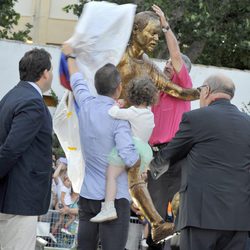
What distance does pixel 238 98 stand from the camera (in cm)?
1675

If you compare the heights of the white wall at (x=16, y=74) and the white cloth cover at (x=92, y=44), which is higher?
the white cloth cover at (x=92, y=44)

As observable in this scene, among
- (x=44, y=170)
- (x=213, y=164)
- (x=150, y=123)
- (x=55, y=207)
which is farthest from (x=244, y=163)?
(x=55, y=207)

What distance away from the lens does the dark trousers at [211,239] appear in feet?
19.6

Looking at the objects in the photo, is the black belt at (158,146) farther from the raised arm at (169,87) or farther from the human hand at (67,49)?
the human hand at (67,49)

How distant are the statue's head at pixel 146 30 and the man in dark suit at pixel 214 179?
4.19 ft

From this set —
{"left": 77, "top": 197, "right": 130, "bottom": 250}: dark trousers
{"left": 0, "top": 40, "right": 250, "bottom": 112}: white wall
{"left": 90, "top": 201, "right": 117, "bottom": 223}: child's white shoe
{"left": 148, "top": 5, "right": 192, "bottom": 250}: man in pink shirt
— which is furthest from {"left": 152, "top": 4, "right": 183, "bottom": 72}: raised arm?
{"left": 0, "top": 40, "right": 250, "bottom": 112}: white wall

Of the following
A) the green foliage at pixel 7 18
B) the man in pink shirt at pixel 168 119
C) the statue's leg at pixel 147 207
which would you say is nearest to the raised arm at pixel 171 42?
the man in pink shirt at pixel 168 119

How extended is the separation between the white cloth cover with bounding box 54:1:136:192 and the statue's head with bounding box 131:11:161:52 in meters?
0.22

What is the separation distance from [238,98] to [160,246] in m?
9.40

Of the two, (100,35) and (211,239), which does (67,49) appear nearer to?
(100,35)

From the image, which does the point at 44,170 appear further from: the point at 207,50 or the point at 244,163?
the point at 207,50

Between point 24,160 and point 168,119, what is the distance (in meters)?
1.82

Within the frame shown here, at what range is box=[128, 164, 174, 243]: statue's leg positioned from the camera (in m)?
6.85

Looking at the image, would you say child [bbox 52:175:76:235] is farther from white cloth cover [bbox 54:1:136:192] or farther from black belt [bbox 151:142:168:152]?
white cloth cover [bbox 54:1:136:192]
